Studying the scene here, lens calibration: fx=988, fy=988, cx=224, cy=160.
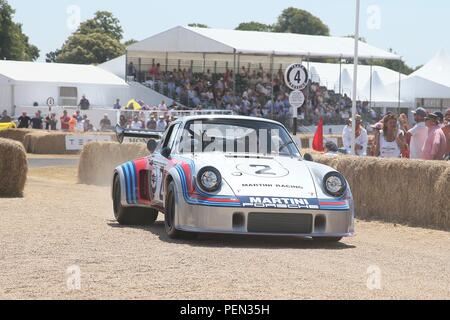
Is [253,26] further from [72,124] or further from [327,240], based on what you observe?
[327,240]

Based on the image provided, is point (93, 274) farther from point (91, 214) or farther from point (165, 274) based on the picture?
point (91, 214)

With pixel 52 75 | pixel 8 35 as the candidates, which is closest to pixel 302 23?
pixel 8 35

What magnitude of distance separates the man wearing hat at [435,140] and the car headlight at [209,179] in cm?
563

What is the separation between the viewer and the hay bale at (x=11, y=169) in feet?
53.6

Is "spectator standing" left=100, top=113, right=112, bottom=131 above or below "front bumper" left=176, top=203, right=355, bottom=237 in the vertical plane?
below

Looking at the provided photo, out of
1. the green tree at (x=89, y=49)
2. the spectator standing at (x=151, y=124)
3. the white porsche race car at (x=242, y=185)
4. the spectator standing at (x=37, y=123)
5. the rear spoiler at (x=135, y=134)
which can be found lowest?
the spectator standing at (x=37, y=123)

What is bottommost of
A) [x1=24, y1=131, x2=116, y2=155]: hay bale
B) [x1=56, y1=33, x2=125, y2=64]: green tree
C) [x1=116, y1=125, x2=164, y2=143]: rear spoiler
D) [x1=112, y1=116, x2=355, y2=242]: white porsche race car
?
[x1=24, y1=131, x2=116, y2=155]: hay bale

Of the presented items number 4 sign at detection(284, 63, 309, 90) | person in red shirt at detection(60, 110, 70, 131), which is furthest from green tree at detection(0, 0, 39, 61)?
number 4 sign at detection(284, 63, 309, 90)

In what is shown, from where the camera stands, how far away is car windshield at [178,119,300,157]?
35.3 ft

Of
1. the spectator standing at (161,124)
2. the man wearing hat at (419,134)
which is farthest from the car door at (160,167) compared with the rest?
the spectator standing at (161,124)

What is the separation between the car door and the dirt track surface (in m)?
0.38

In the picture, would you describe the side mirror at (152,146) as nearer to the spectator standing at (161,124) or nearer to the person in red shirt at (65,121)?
the spectator standing at (161,124)

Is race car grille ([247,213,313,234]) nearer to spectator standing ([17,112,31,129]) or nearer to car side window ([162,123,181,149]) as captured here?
car side window ([162,123,181,149])

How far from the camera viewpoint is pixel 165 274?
746 centimetres
